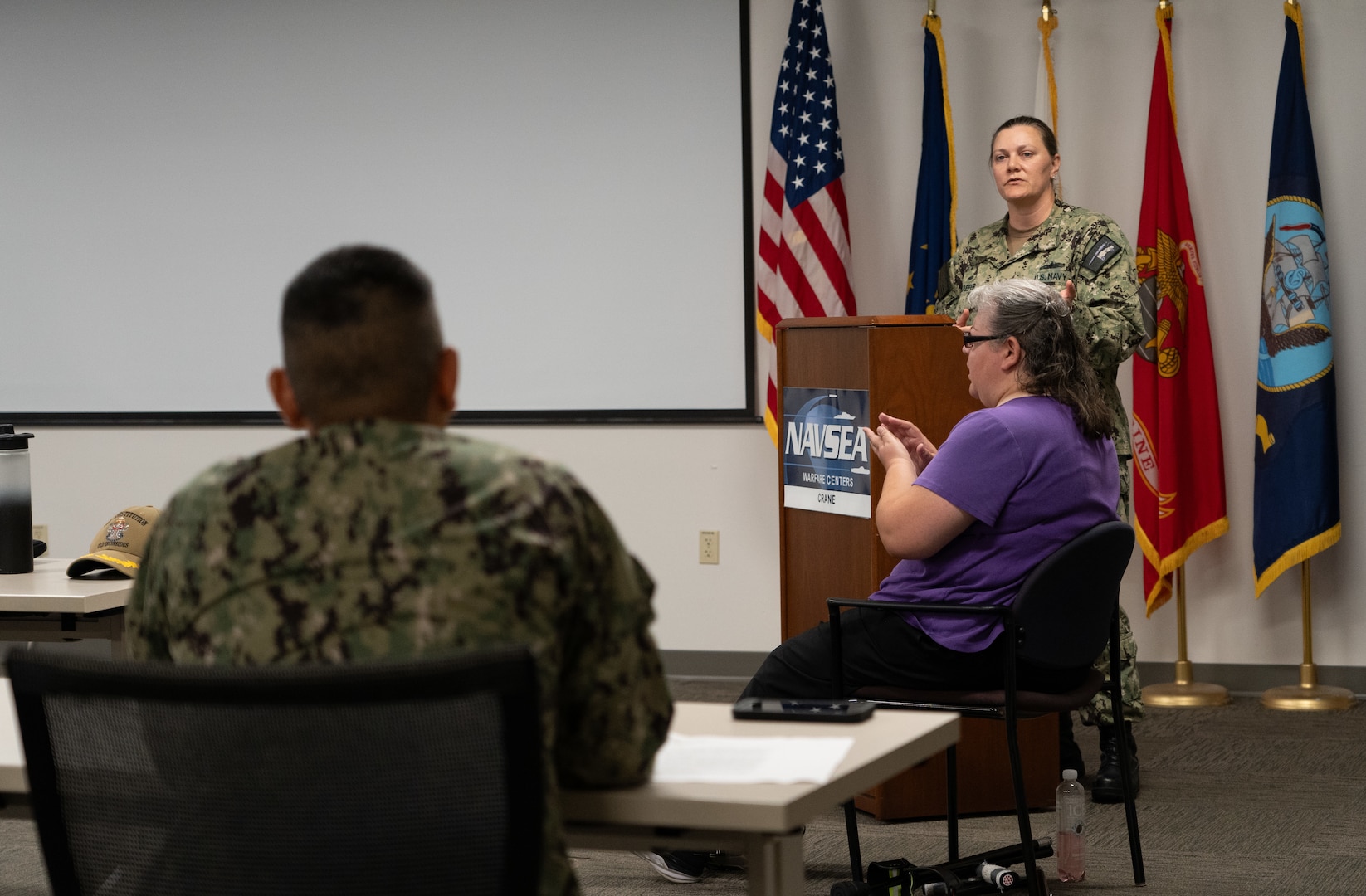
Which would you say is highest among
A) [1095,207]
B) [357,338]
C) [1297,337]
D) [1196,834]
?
[1095,207]

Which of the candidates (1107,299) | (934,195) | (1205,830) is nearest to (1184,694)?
(1205,830)

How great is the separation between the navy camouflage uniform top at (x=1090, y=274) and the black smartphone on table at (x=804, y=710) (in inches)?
92.4

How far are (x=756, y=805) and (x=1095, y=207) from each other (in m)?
4.12

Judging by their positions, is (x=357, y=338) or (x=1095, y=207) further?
(x=1095, y=207)

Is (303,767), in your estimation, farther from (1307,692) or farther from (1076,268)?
(1307,692)

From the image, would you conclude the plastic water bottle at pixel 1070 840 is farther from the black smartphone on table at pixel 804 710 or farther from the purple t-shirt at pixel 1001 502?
the black smartphone on table at pixel 804 710

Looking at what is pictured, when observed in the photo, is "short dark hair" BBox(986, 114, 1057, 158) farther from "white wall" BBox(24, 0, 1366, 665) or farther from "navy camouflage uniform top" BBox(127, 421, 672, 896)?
"navy camouflage uniform top" BBox(127, 421, 672, 896)

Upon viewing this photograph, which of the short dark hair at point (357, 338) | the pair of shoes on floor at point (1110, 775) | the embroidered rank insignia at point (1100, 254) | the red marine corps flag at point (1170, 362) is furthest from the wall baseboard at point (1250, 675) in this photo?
the short dark hair at point (357, 338)

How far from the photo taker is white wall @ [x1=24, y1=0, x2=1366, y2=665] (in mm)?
4785

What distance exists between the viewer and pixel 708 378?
528 cm

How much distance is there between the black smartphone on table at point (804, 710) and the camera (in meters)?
1.59

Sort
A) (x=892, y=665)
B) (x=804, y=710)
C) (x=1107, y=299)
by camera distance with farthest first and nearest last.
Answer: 1. (x=1107, y=299)
2. (x=892, y=665)
3. (x=804, y=710)

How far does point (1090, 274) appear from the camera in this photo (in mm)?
3904

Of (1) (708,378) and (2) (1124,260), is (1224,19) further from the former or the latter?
(1) (708,378)
